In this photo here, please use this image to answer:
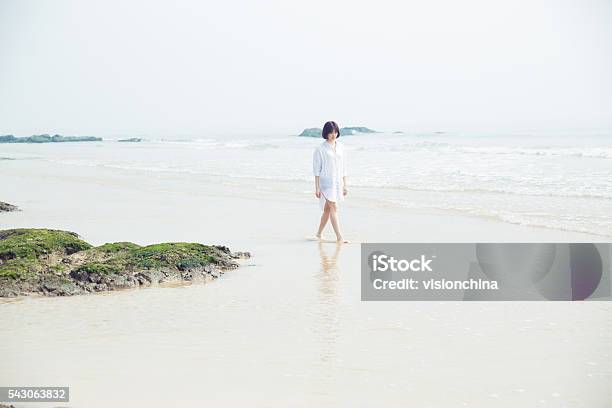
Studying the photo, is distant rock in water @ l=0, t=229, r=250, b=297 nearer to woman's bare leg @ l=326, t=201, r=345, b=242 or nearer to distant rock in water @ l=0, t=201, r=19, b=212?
woman's bare leg @ l=326, t=201, r=345, b=242

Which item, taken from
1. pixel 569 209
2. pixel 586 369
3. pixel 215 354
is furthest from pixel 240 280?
pixel 569 209

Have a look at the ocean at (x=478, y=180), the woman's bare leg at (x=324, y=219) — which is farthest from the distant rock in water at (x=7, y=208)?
the woman's bare leg at (x=324, y=219)

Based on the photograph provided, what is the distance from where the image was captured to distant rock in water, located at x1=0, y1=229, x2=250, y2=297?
6945 millimetres

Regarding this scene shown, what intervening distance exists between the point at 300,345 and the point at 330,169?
5.55 m

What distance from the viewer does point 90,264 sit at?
735 centimetres

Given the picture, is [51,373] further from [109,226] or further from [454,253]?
[109,226]

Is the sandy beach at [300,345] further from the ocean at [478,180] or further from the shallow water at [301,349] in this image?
the ocean at [478,180]

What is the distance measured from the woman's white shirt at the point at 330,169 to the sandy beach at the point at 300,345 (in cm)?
158

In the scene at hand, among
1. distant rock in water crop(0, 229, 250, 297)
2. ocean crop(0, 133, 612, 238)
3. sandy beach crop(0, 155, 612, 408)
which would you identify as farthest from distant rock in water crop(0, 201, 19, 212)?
sandy beach crop(0, 155, 612, 408)

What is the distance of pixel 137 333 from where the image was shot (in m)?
5.48

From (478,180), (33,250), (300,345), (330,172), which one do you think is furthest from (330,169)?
(478,180)

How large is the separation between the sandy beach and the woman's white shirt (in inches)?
62.1

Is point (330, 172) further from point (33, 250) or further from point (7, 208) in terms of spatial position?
point (7, 208)

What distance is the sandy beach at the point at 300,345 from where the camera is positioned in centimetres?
428
